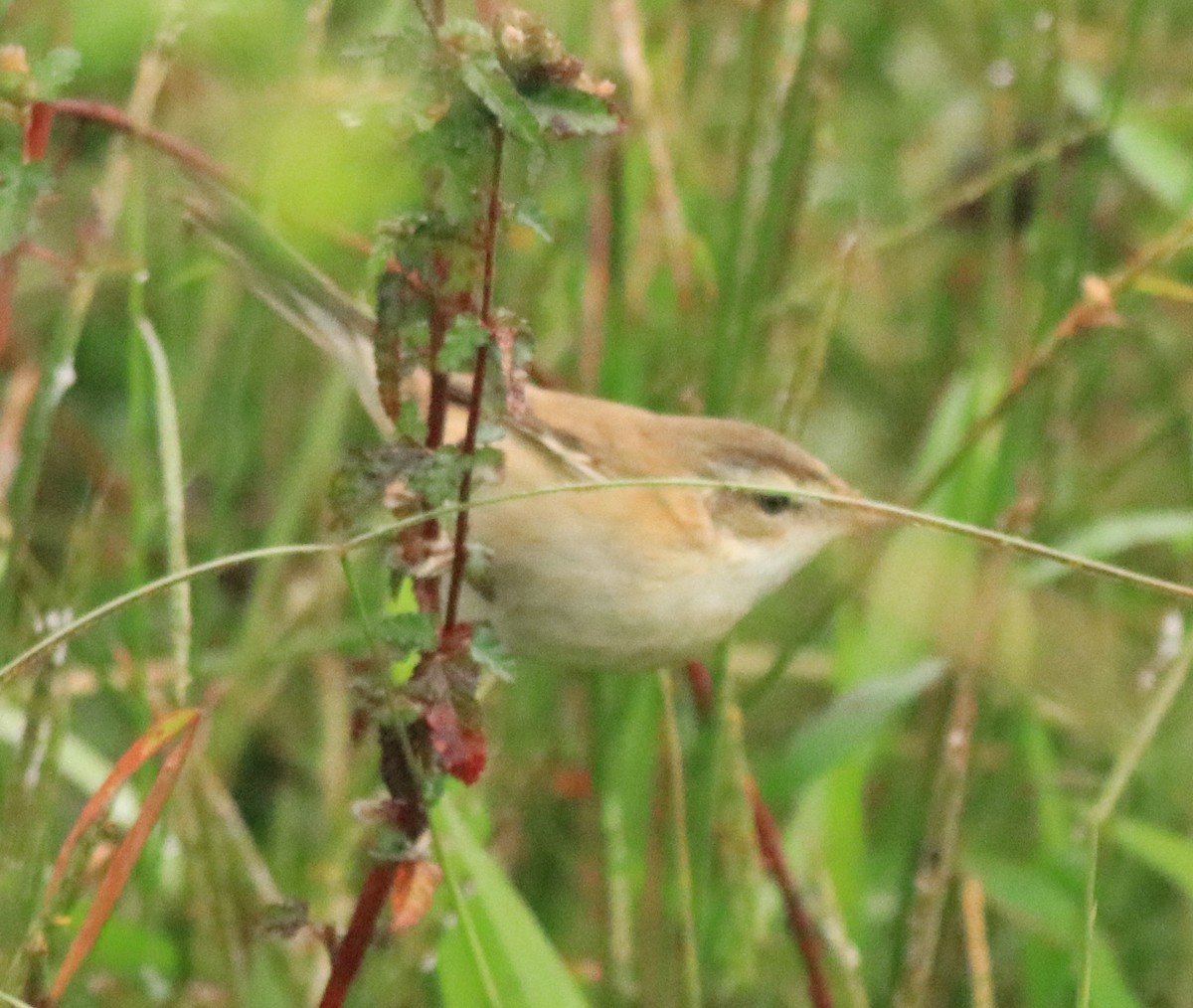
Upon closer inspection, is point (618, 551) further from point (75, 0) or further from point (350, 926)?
point (75, 0)

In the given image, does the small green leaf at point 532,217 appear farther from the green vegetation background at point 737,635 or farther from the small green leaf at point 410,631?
the small green leaf at point 410,631

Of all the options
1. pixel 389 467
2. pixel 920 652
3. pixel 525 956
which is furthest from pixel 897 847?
pixel 389 467

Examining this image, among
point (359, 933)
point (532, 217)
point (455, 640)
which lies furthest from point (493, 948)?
point (532, 217)

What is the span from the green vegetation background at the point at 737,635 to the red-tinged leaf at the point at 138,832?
42mm

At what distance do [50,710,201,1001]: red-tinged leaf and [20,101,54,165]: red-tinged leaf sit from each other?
0.43 meters

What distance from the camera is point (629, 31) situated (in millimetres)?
1980

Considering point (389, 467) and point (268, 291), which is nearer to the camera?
point (389, 467)

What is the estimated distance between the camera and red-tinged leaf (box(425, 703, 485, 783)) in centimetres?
102


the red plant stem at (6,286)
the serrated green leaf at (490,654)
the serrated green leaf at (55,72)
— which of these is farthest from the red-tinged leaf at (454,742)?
the red plant stem at (6,286)

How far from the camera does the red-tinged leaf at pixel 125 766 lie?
117 centimetres

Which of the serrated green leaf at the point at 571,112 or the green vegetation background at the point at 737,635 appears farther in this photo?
the green vegetation background at the point at 737,635

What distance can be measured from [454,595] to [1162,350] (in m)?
1.98

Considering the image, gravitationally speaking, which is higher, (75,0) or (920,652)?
(75,0)

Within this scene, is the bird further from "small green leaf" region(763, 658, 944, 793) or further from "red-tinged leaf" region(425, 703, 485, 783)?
"red-tinged leaf" region(425, 703, 485, 783)
